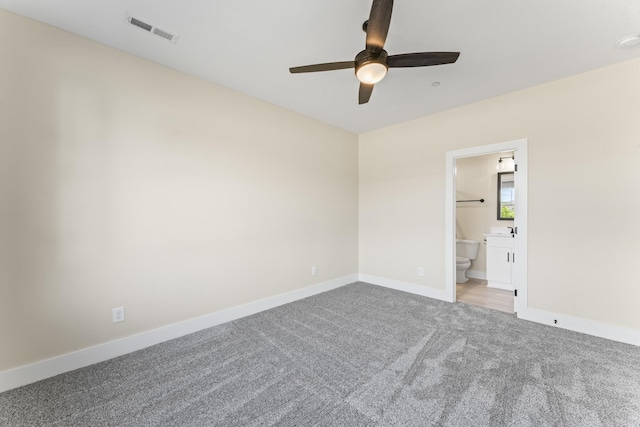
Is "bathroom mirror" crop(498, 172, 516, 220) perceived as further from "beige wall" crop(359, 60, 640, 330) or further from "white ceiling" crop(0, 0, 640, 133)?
"white ceiling" crop(0, 0, 640, 133)

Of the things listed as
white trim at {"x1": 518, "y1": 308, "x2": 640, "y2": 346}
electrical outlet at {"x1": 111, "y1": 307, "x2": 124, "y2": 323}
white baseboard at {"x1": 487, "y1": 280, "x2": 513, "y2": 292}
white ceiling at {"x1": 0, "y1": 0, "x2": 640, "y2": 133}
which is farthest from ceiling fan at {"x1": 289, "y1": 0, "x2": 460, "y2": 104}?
white baseboard at {"x1": 487, "y1": 280, "x2": 513, "y2": 292}

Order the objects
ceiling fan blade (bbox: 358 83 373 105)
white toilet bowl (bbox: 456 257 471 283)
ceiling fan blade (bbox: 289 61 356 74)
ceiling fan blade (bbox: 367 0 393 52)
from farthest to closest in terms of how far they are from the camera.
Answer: white toilet bowl (bbox: 456 257 471 283)
ceiling fan blade (bbox: 358 83 373 105)
ceiling fan blade (bbox: 289 61 356 74)
ceiling fan blade (bbox: 367 0 393 52)

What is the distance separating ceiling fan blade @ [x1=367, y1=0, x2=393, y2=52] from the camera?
1390mm

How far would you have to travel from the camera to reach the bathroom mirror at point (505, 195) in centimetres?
466

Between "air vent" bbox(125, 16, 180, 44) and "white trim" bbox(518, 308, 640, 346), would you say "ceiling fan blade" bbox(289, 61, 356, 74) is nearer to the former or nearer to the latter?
"air vent" bbox(125, 16, 180, 44)

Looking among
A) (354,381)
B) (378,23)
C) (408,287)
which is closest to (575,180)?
(408,287)

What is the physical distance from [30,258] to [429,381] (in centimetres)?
311

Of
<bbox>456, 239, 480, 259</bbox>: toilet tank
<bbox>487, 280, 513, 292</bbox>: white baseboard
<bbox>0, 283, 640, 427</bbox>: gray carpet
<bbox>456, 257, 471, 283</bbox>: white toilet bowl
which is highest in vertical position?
<bbox>456, 239, 480, 259</bbox>: toilet tank

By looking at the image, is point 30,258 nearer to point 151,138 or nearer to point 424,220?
point 151,138

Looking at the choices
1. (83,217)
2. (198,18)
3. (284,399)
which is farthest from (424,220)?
(83,217)

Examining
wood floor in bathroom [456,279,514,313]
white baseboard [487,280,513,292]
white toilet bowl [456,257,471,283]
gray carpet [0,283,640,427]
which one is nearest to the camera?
gray carpet [0,283,640,427]

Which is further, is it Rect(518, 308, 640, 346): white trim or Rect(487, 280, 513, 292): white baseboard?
Rect(487, 280, 513, 292): white baseboard

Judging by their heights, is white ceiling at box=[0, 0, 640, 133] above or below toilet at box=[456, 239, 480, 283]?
above

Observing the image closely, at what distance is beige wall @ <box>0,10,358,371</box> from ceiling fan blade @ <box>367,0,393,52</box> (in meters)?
1.98
